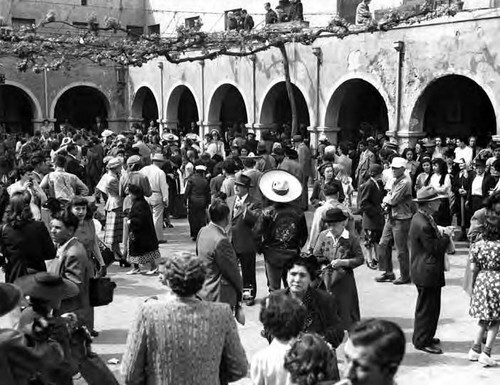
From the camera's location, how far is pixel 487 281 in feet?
20.4

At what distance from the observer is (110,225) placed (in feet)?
33.3

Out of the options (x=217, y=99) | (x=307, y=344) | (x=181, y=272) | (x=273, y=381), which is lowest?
(x=273, y=381)

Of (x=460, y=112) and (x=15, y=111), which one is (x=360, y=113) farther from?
(x=15, y=111)

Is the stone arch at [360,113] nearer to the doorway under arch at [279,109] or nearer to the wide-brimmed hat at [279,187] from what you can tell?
the doorway under arch at [279,109]

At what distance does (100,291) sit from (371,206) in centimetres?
511

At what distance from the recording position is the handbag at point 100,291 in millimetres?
5527

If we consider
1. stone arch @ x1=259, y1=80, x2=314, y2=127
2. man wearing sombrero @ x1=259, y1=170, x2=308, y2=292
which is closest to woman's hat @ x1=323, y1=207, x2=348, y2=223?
man wearing sombrero @ x1=259, y1=170, x2=308, y2=292

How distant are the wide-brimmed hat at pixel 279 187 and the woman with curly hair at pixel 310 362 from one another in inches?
163

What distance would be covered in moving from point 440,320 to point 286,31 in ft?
35.8

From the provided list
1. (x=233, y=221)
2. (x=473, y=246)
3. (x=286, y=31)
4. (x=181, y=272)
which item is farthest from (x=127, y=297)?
(x=286, y=31)

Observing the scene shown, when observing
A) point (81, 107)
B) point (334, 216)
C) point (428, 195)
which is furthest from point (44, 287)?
point (81, 107)

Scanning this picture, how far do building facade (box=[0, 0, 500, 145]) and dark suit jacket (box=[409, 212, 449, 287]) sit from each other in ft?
29.7

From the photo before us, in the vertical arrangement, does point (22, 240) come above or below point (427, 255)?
above

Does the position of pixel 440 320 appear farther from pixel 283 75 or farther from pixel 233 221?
pixel 283 75
